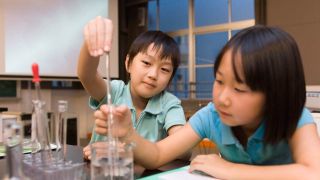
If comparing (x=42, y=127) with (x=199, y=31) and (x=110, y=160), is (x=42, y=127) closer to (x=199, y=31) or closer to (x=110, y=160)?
(x=110, y=160)

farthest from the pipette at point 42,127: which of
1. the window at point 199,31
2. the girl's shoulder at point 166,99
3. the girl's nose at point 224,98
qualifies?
the window at point 199,31

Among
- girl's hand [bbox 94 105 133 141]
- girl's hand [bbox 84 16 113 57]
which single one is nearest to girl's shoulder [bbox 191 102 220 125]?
girl's hand [bbox 94 105 133 141]

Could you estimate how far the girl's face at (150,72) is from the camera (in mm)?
1085

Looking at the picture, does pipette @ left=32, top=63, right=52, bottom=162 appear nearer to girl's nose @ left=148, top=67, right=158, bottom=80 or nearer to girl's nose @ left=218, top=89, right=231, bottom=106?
girl's nose @ left=218, top=89, right=231, bottom=106

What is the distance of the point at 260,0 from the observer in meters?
2.93

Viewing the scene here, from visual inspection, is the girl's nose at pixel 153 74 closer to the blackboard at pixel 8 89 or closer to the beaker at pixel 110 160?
the beaker at pixel 110 160

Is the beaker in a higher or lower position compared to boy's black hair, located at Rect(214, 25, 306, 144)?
lower

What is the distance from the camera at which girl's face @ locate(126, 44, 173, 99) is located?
1.09 m

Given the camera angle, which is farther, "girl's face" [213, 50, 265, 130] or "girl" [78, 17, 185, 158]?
"girl" [78, 17, 185, 158]

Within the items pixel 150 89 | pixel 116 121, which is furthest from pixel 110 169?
pixel 150 89

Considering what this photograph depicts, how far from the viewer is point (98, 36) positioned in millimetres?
639

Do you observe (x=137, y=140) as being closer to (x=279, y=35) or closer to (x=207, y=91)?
(x=279, y=35)

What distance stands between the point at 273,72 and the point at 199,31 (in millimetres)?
3012

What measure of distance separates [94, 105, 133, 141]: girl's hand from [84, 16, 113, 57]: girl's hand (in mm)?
115
